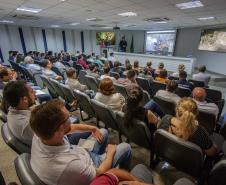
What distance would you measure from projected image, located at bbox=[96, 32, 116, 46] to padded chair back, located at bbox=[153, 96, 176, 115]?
1228 cm

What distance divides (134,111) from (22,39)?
12.5 m

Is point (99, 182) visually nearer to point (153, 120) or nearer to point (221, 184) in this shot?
point (221, 184)

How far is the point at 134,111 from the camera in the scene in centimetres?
163

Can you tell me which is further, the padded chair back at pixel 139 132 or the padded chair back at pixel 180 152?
the padded chair back at pixel 139 132

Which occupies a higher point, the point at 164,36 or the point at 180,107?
the point at 164,36

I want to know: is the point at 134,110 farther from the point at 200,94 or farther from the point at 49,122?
the point at 200,94

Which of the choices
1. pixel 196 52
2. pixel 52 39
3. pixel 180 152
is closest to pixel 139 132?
pixel 180 152

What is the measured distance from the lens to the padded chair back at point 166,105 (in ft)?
7.80

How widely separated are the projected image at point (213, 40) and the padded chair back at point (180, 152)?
855cm

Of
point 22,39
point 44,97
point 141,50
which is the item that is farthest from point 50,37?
point 44,97

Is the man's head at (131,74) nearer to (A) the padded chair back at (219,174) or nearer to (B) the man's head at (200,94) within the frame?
(B) the man's head at (200,94)

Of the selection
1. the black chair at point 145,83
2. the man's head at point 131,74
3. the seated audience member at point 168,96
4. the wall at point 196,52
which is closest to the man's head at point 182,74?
the black chair at point 145,83

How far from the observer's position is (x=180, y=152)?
4.35 feet

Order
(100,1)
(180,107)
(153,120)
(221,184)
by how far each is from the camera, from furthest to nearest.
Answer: (100,1) < (153,120) < (180,107) < (221,184)
